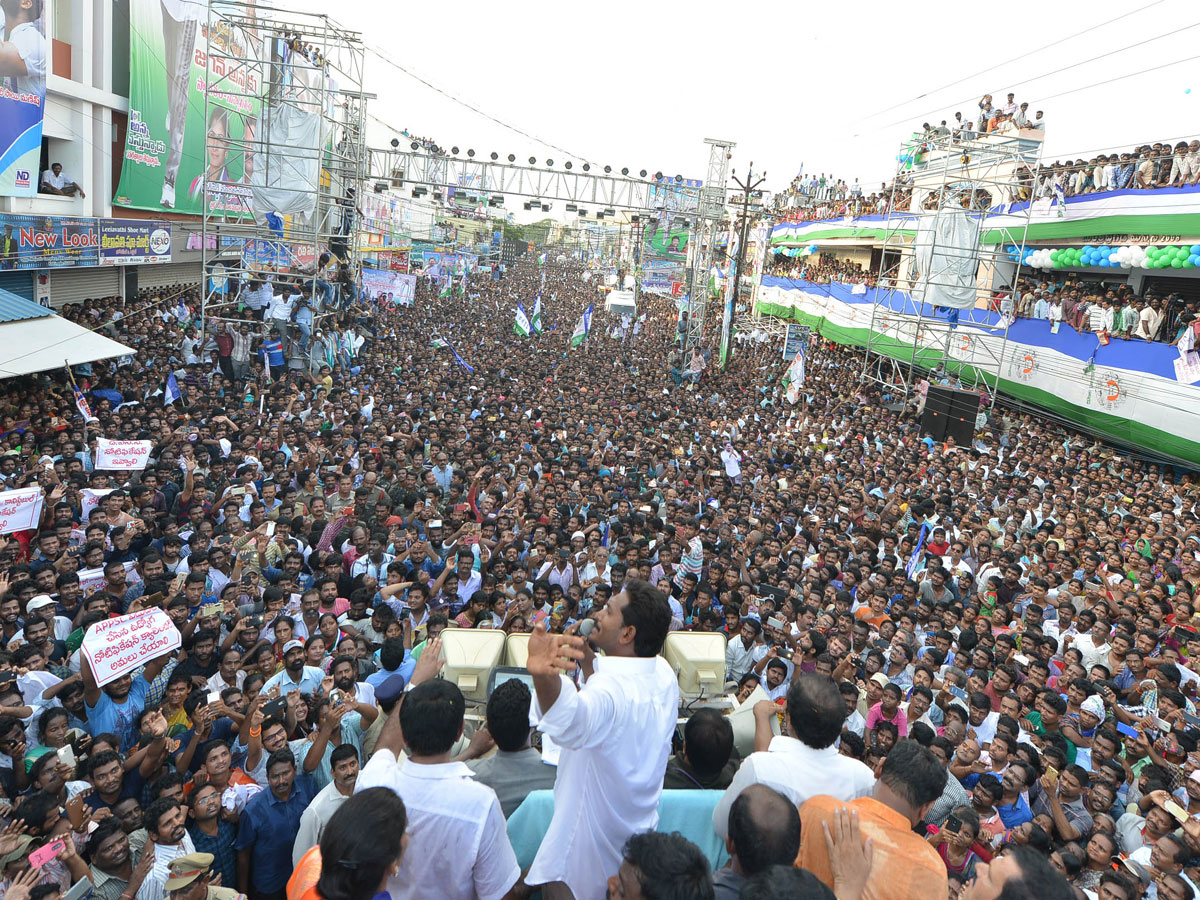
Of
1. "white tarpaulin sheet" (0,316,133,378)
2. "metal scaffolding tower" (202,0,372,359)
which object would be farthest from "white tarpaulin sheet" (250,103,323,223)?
"white tarpaulin sheet" (0,316,133,378)

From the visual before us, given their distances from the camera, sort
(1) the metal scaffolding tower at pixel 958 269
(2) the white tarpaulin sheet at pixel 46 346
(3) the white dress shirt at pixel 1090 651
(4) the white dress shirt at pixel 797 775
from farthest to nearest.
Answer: (1) the metal scaffolding tower at pixel 958 269
(2) the white tarpaulin sheet at pixel 46 346
(3) the white dress shirt at pixel 1090 651
(4) the white dress shirt at pixel 797 775

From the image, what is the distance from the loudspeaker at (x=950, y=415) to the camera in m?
15.8

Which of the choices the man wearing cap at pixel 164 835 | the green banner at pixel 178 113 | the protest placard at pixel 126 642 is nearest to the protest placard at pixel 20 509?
the protest placard at pixel 126 642

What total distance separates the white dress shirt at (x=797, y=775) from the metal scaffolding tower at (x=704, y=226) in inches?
811

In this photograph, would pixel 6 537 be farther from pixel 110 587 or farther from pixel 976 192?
pixel 976 192

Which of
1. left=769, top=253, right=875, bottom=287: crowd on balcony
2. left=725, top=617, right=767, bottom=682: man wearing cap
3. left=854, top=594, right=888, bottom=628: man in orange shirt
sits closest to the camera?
left=725, top=617, right=767, bottom=682: man wearing cap

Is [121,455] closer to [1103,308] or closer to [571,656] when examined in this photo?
[571,656]

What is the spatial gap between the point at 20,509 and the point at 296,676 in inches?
128

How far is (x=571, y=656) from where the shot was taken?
2.18 meters

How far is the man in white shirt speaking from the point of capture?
2.41m

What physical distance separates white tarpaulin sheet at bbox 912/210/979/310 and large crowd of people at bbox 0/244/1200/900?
16.2 feet

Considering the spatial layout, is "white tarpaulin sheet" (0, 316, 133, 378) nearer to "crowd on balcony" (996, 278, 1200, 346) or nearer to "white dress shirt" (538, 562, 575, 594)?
"white dress shirt" (538, 562, 575, 594)

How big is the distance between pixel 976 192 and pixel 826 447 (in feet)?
30.1

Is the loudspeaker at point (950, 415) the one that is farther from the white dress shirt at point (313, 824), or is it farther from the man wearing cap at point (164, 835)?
the man wearing cap at point (164, 835)
